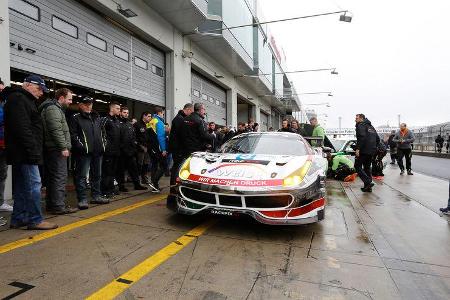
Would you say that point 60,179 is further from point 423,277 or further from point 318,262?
point 423,277

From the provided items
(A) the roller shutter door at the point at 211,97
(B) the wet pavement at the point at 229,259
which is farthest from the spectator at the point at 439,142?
(B) the wet pavement at the point at 229,259

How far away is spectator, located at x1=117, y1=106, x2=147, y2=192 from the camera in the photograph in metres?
5.87

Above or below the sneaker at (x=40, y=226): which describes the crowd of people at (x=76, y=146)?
above

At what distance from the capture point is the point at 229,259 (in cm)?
289

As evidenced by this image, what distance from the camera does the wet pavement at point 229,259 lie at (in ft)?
7.57

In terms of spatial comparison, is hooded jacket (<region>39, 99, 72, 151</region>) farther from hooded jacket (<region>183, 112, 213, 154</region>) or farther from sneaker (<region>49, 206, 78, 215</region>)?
hooded jacket (<region>183, 112, 213, 154</region>)

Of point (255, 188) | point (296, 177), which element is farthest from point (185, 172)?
point (296, 177)

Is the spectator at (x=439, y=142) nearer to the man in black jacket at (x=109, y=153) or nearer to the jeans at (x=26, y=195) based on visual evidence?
the man in black jacket at (x=109, y=153)

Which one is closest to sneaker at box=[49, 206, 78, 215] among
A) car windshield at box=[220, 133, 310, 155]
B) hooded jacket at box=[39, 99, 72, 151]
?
hooded jacket at box=[39, 99, 72, 151]

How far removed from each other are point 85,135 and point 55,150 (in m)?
0.54

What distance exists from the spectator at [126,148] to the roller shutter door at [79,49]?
6.04ft

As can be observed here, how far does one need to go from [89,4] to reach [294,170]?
631cm

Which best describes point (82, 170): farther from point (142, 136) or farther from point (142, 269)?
point (142, 269)

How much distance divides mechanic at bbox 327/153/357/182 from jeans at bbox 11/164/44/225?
725cm
